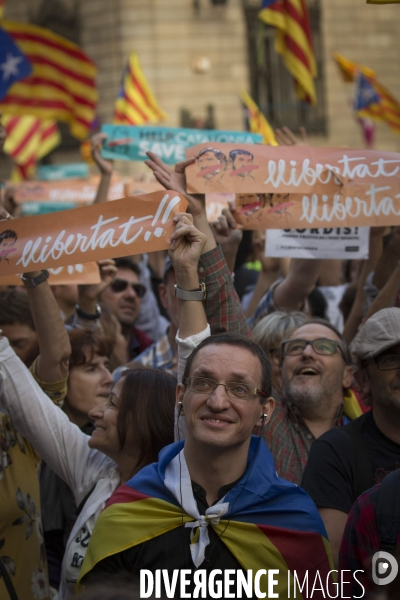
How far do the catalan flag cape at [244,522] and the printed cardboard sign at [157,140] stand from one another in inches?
141

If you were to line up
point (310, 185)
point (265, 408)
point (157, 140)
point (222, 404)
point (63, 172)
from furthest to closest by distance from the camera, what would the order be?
point (63, 172)
point (157, 140)
point (310, 185)
point (265, 408)
point (222, 404)

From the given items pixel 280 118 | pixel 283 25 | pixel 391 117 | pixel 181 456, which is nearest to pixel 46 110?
pixel 283 25

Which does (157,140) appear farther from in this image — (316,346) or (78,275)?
(316,346)

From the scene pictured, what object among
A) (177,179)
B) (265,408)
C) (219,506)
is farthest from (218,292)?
(219,506)

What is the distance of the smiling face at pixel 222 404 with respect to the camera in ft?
9.31

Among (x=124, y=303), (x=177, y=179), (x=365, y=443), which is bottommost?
(x=124, y=303)

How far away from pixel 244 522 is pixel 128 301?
3290 millimetres

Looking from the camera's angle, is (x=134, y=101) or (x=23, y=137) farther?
(x=23, y=137)

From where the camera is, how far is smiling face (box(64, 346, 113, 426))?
4.25 meters

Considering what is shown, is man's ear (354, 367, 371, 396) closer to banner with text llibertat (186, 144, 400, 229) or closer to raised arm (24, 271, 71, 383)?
banner with text llibertat (186, 144, 400, 229)

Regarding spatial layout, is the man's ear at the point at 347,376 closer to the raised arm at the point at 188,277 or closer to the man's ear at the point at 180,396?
the raised arm at the point at 188,277

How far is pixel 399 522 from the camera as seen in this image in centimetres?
257

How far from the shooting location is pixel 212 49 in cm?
2311

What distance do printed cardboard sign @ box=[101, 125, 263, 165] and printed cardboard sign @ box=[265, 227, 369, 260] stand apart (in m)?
1.41
